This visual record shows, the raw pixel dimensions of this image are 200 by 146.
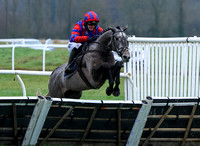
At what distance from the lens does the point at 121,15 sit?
21.8 meters

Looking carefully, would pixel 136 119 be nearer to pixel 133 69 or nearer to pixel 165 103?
pixel 165 103

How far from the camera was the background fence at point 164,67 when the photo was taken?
6.77 metres

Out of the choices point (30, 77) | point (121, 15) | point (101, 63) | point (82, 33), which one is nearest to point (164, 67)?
point (101, 63)

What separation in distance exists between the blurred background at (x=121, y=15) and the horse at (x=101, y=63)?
12.1 metres

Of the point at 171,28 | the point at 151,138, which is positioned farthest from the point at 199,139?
the point at 171,28

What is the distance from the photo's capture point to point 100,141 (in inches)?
190

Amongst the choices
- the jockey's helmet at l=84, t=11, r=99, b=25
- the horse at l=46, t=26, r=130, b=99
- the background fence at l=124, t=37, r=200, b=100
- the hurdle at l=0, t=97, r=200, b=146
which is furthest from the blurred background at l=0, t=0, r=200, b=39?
the hurdle at l=0, t=97, r=200, b=146

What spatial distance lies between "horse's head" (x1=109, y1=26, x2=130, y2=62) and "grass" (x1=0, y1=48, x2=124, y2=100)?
288cm

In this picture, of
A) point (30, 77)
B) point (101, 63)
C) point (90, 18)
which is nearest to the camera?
point (101, 63)

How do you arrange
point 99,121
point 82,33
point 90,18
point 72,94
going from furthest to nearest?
point 72,94, point 82,33, point 90,18, point 99,121

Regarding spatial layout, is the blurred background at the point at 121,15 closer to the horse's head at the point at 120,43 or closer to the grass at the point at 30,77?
the grass at the point at 30,77

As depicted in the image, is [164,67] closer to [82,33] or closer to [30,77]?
[82,33]

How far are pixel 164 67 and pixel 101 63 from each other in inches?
49.0

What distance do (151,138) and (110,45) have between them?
5.70 feet
